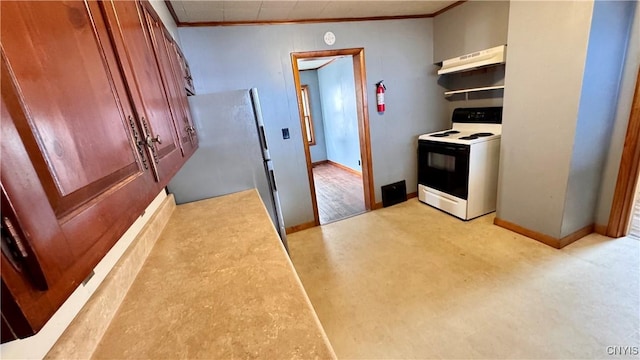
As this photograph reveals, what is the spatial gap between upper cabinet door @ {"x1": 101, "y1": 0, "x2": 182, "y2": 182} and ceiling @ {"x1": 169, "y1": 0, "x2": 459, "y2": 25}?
4.67ft

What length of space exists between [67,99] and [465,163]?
9.83ft

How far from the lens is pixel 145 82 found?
0.83m

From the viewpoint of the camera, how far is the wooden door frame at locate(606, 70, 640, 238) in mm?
2037

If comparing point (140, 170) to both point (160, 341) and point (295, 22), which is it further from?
point (295, 22)

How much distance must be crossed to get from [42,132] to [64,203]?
106 mm

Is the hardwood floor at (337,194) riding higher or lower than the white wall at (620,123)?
lower

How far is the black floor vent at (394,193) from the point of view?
351cm

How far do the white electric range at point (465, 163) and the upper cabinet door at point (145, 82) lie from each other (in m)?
2.66

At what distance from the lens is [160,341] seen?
70cm

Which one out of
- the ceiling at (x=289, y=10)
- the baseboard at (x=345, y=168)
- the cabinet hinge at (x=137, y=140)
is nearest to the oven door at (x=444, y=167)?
the ceiling at (x=289, y=10)

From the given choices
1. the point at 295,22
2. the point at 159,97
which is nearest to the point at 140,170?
the point at 159,97

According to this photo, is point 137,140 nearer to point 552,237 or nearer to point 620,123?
point 552,237

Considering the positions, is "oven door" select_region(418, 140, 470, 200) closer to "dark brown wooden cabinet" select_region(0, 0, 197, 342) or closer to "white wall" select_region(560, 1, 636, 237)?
"white wall" select_region(560, 1, 636, 237)

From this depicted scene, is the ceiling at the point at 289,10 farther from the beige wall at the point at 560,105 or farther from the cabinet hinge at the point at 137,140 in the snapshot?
the cabinet hinge at the point at 137,140
